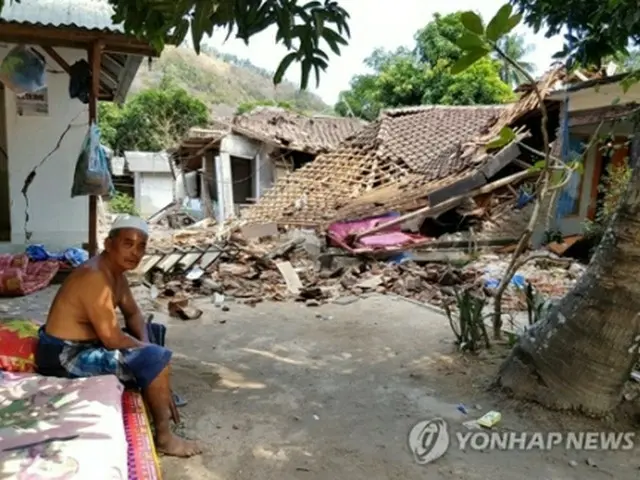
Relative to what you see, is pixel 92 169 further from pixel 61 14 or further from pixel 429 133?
pixel 429 133

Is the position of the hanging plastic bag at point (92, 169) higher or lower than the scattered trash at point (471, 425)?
higher

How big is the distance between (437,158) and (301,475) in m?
9.79

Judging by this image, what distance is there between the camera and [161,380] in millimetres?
2992

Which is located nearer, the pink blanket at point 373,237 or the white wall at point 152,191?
the pink blanket at point 373,237

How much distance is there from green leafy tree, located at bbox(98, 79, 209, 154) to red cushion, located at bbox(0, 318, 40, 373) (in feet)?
66.5

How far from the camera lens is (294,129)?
55.9ft

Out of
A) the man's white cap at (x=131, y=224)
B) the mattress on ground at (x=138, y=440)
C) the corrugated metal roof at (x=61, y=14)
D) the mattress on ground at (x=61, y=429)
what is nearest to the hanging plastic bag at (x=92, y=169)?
the corrugated metal roof at (x=61, y=14)

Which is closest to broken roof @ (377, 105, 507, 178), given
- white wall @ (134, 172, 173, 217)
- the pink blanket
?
the pink blanket

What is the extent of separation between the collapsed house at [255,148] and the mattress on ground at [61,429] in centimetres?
1289

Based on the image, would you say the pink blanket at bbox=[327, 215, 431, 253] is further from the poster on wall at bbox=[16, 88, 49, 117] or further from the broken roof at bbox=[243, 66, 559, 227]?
the poster on wall at bbox=[16, 88, 49, 117]

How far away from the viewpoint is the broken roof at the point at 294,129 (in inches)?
631

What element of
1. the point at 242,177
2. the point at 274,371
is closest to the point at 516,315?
the point at 274,371

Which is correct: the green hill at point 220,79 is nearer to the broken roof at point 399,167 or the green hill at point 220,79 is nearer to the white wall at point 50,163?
the broken roof at point 399,167

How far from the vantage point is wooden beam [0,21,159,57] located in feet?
17.4
